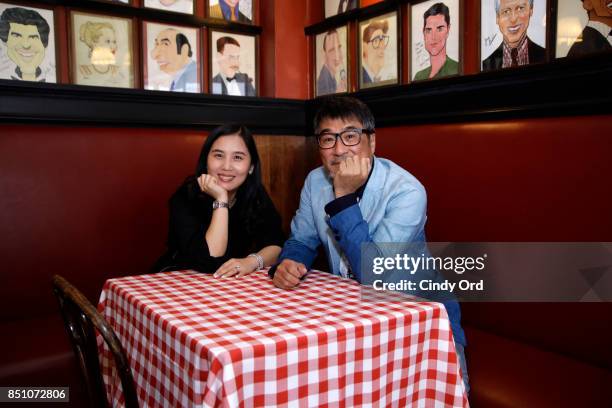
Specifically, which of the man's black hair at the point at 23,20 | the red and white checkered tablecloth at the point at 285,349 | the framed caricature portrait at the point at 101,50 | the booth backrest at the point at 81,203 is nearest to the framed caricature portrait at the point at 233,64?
the framed caricature portrait at the point at 101,50

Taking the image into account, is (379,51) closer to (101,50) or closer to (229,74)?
(229,74)

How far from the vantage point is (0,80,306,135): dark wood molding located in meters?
2.26

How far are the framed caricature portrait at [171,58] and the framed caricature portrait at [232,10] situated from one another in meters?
0.23

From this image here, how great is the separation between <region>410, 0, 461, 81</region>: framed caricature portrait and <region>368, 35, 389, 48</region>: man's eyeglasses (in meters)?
0.22

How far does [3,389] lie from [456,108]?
2.10m

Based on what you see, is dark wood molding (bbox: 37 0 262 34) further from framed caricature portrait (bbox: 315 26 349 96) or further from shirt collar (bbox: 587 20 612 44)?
shirt collar (bbox: 587 20 612 44)

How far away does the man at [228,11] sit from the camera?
12.9 ft

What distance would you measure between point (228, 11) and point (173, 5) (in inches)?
17.6

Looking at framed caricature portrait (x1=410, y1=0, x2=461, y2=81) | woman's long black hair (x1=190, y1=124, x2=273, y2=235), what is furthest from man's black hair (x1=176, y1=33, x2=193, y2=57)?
woman's long black hair (x1=190, y1=124, x2=273, y2=235)

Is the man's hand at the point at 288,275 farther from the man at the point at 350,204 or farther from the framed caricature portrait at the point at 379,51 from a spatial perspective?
the framed caricature portrait at the point at 379,51

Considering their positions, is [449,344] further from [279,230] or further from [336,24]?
[336,24]

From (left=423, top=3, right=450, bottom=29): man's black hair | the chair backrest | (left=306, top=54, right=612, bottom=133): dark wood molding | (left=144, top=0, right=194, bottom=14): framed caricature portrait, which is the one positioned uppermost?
(left=144, top=0, right=194, bottom=14): framed caricature portrait

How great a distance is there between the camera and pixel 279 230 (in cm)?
220

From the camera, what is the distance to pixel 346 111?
1814 mm
